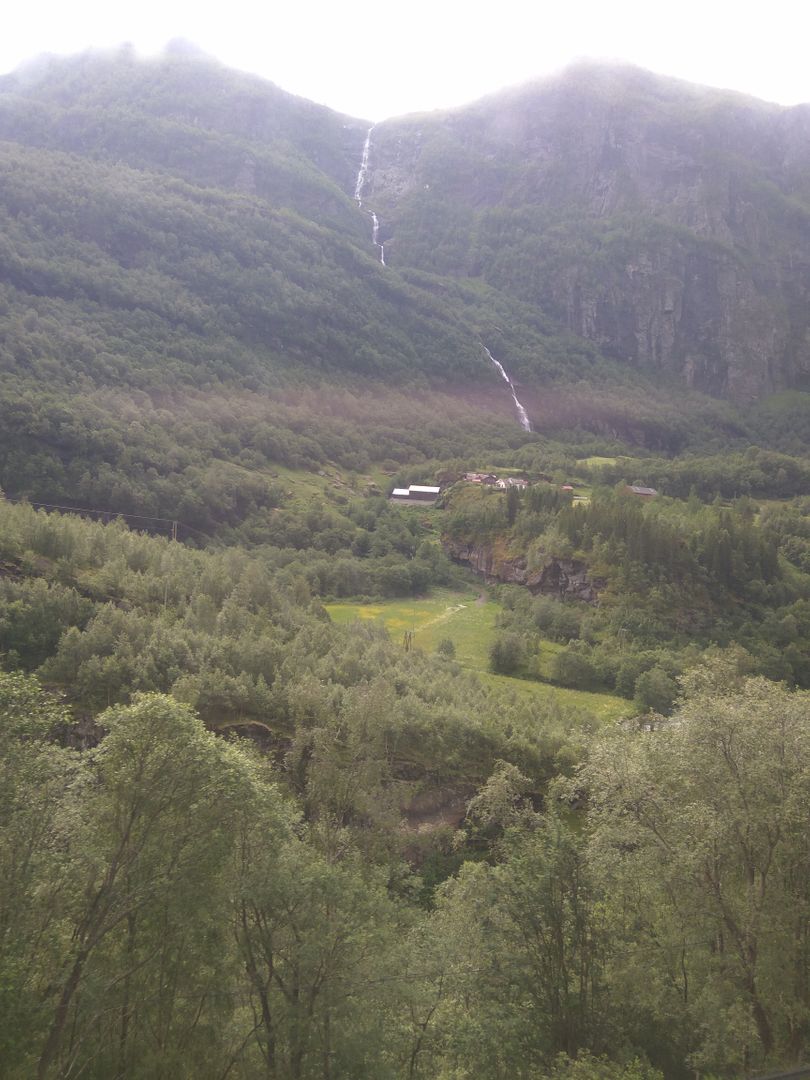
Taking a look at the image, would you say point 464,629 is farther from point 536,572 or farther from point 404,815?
point 404,815

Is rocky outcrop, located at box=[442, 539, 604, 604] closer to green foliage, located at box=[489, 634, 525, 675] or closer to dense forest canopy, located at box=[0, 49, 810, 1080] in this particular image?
dense forest canopy, located at box=[0, 49, 810, 1080]

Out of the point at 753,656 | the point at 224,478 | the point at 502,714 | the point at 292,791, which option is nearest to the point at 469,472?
the point at 224,478

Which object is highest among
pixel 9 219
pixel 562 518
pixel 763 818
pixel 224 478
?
pixel 9 219

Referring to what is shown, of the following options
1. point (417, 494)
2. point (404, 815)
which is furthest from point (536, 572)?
point (404, 815)

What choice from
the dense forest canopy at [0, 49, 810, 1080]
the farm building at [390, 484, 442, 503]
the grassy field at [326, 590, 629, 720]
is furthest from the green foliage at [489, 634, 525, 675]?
the farm building at [390, 484, 442, 503]

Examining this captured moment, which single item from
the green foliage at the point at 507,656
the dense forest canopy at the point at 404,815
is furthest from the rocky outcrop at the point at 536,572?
the green foliage at the point at 507,656

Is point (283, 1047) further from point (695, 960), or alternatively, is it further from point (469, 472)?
point (469, 472)
